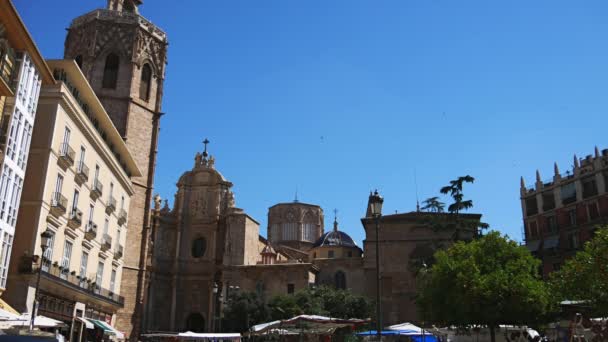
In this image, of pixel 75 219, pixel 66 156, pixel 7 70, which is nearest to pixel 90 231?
pixel 75 219

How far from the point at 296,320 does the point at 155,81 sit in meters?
30.4

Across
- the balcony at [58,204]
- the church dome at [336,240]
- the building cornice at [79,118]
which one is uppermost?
the church dome at [336,240]

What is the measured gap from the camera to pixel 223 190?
184 feet

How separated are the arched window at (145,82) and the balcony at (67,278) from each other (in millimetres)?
17048

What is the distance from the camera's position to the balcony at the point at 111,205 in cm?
2901

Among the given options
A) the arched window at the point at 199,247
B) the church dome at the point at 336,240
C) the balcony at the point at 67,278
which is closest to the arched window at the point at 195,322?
the arched window at the point at 199,247

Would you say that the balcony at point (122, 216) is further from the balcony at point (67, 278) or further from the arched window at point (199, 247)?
the arched window at point (199, 247)

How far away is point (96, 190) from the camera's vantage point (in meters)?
26.8

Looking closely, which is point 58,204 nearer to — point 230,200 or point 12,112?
point 12,112

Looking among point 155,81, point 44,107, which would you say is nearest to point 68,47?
point 155,81

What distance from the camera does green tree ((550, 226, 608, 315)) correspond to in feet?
58.4

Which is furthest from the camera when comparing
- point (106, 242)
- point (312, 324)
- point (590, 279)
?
point (106, 242)

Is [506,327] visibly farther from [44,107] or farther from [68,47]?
[68,47]

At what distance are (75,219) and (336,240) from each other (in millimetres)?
39132
